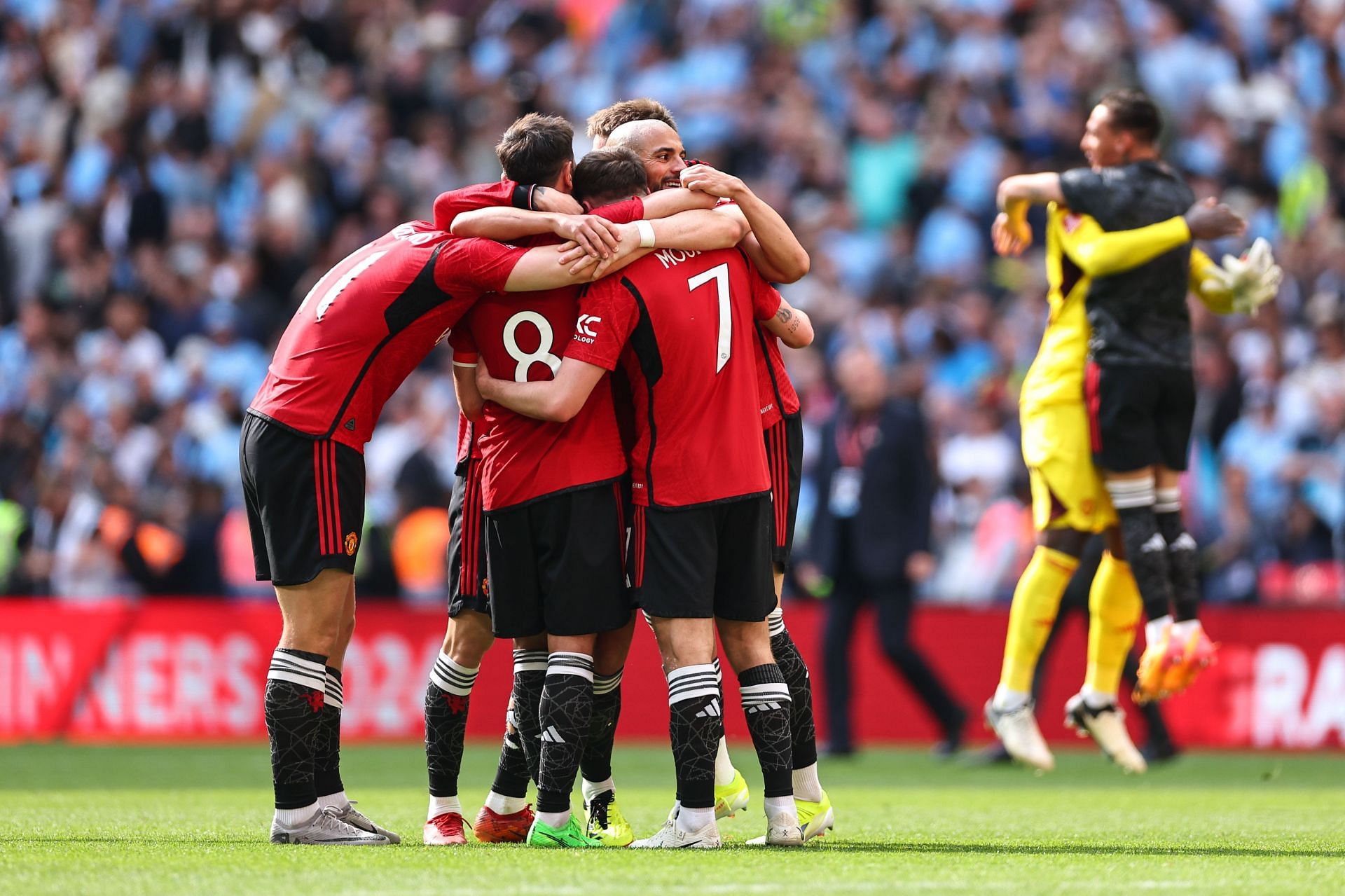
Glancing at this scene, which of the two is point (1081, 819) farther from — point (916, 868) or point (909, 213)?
point (909, 213)

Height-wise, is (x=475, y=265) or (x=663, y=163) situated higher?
(x=663, y=163)

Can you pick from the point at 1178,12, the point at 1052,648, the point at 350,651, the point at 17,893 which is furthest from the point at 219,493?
the point at 1178,12

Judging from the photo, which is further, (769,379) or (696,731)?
→ (769,379)

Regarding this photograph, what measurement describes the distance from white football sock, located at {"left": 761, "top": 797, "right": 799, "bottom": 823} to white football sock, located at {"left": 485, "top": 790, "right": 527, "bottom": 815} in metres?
0.98

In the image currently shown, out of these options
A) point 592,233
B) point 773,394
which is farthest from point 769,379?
point 592,233

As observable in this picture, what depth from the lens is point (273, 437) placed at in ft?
21.2

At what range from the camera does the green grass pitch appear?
17.3ft

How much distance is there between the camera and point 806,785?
6812 millimetres

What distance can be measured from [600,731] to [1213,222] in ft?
11.4

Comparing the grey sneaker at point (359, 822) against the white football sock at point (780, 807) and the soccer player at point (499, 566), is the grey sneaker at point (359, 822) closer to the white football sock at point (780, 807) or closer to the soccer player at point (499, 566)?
the soccer player at point (499, 566)

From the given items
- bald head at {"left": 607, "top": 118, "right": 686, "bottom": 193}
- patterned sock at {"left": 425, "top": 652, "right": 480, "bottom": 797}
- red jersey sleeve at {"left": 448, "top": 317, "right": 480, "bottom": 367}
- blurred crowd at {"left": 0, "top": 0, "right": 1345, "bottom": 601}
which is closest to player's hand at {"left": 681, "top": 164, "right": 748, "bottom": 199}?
bald head at {"left": 607, "top": 118, "right": 686, "bottom": 193}

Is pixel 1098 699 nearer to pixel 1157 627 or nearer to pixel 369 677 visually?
pixel 1157 627

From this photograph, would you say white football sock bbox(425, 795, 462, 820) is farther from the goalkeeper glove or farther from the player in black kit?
the goalkeeper glove

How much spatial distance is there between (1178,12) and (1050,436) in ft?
41.0
